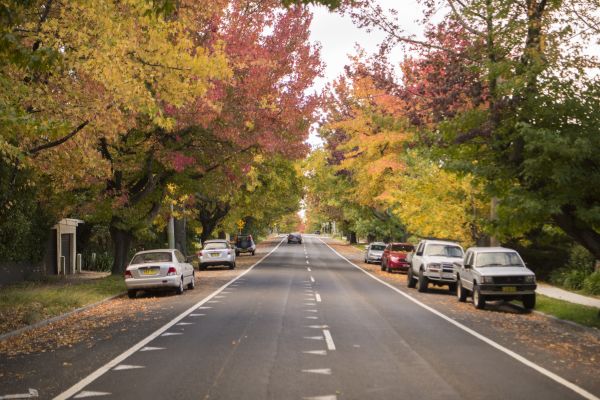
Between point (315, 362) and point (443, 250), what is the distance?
15.6 metres

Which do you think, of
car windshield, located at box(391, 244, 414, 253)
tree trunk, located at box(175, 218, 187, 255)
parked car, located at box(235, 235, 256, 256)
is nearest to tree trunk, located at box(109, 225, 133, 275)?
tree trunk, located at box(175, 218, 187, 255)

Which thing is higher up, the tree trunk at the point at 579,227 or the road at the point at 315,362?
the tree trunk at the point at 579,227

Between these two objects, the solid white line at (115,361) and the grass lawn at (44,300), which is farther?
the grass lawn at (44,300)

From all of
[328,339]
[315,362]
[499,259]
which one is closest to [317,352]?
[315,362]

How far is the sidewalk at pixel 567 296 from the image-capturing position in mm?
18798

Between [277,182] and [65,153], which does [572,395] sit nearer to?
[65,153]

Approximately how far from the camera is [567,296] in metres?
20.9

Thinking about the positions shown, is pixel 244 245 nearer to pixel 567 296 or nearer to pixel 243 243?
pixel 243 243

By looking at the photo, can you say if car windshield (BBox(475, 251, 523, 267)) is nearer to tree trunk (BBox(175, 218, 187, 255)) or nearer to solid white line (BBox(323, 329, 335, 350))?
solid white line (BBox(323, 329, 335, 350))

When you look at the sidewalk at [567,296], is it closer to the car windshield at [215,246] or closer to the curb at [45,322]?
the curb at [45,322]

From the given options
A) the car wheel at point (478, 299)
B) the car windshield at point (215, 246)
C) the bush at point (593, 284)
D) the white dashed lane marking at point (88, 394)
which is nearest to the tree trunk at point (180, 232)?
the car windshield at point (215, 246)

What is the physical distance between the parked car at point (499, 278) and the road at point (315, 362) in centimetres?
212

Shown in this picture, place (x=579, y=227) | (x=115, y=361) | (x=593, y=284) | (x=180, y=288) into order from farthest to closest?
(x=593, y=284) < (x=180, y=288) < (x=579, y=227) < (x=115, y=361)

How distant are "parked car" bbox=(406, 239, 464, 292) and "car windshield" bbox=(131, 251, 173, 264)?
29.2 feet
